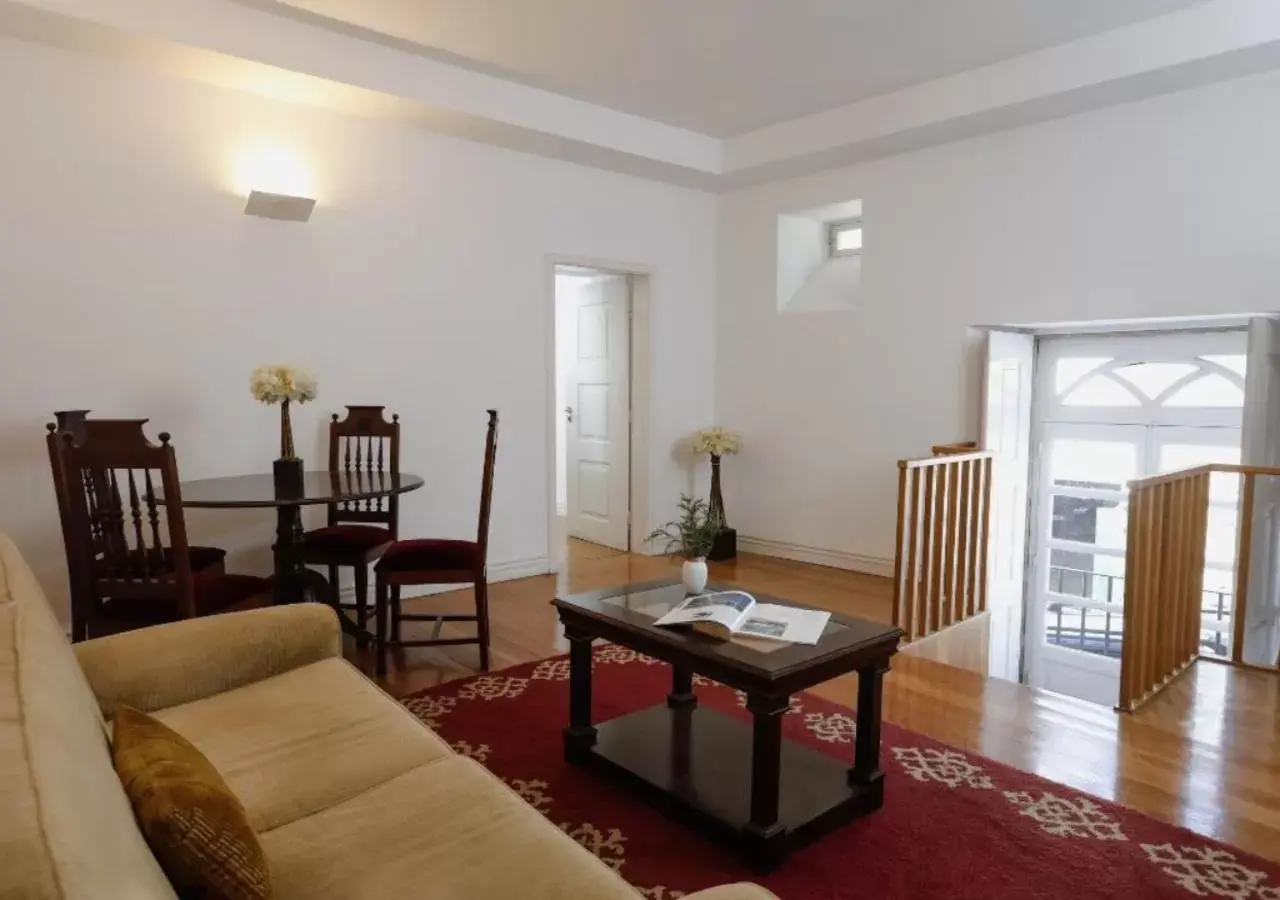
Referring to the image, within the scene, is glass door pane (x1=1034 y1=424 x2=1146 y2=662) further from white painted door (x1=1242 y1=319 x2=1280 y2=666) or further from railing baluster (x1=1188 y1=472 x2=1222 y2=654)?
railing baluster (x1=1188 y1=472 x2=1222 y2=654)

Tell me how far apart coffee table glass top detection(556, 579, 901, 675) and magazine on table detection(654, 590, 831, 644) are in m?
0.02

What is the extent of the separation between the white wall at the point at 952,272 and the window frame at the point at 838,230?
0.41 meters

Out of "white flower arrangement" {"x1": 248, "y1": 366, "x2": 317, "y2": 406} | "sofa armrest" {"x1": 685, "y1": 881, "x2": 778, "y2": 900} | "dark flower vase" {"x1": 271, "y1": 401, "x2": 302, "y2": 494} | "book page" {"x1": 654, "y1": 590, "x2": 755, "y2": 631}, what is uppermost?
"white flower arrangement" {"x1": 248, "y1": 366, "x2": 317, "y2": 406}

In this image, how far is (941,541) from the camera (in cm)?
403

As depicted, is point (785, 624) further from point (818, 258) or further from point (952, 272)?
point (818, 258)

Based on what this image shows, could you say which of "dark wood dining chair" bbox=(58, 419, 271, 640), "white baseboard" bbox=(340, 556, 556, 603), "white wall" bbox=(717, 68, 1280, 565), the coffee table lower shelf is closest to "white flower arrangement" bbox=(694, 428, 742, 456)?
"white wall" bbox=(717, 68, 1280, 565)

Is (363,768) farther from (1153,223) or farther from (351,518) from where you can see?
(1153,223)

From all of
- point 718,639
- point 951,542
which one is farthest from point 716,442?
point 718,639

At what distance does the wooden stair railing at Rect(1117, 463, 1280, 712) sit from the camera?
3.10 meters

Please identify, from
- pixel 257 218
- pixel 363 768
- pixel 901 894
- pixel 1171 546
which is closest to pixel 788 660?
pixel 901 894

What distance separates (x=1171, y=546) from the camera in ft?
11.3

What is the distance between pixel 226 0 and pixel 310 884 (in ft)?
11.8

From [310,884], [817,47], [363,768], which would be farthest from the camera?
[817,47]

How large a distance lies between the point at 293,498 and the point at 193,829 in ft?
7.32
